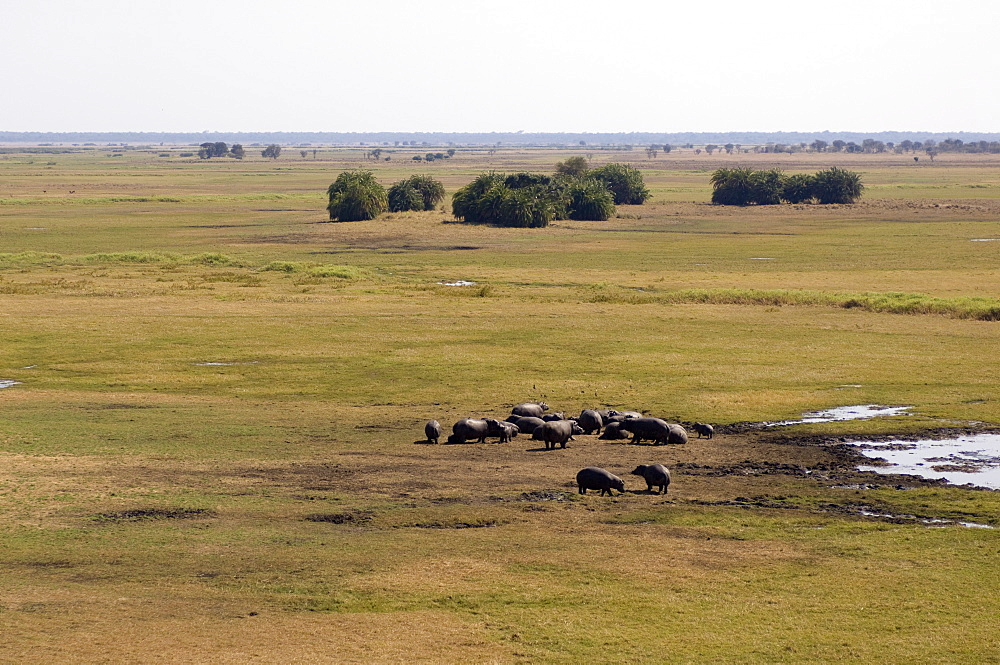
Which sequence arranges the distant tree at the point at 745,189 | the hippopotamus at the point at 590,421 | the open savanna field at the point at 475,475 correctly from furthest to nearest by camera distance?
1. the distant tree at the point at 745,189
2. the hippopotamus at the point at 590,421
3. the open savanna field at the point at 475,475

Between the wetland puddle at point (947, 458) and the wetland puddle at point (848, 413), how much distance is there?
294 centimetres

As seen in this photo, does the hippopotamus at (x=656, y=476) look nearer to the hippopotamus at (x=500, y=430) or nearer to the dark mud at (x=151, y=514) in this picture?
the hippopotamus at (x=500, y=430)

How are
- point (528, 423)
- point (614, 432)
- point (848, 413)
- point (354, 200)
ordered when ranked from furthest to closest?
point (354, 200) < point (848, 413) < point (528, 423) < point (614, 432)

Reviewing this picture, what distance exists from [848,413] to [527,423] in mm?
10487

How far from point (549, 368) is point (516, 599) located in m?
23.4

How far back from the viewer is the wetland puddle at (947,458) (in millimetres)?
28906

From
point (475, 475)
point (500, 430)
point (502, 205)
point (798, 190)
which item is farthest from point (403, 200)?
point (475, 475)

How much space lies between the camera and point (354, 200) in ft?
385

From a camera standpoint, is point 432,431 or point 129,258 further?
point 129,258

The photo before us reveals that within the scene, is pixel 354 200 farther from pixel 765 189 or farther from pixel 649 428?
pixel 649 428

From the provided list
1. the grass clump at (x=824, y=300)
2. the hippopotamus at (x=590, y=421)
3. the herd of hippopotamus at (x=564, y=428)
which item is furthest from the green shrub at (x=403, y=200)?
the hippopotamus at (x=590, y=421)

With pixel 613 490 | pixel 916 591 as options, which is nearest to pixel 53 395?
pixel 613 490

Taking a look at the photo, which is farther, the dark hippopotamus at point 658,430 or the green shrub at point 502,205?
the green shrub at point 502,205

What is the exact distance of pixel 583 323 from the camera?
5397 centimetres
